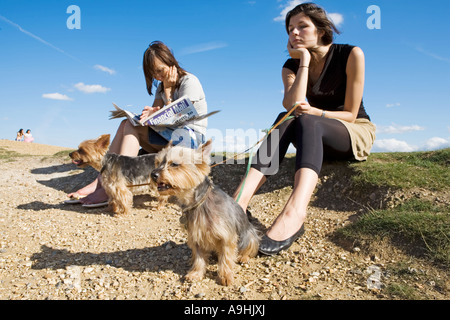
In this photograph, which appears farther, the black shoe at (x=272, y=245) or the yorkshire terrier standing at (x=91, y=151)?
the yorkshire terrier standing at (x=91, y=151)

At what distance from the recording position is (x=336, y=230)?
4.83 meters

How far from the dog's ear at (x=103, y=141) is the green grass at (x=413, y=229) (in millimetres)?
5323

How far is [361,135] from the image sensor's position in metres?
5.60

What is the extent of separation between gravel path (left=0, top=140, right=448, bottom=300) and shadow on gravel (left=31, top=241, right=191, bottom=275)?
→ 0.05 ft

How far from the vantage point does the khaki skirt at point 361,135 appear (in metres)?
5.44

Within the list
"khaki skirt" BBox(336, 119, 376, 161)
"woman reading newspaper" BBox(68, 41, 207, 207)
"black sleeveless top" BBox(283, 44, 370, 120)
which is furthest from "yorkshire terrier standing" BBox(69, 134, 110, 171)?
"khaki skirt" BBox(336, 119, 376, 161)

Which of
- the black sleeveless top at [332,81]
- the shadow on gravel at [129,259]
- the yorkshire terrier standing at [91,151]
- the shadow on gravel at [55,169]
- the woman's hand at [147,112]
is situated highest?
the black sleeveless top at [332,81]

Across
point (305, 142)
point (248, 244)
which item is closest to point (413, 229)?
point (305, 142)

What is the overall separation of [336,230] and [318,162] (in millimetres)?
1110

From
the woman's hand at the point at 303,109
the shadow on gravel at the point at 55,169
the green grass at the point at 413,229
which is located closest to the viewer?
the green grass at the point at 413,229

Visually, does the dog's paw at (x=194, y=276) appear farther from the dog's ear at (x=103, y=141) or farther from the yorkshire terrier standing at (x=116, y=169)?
the dog's ear at (x=103, y=141)

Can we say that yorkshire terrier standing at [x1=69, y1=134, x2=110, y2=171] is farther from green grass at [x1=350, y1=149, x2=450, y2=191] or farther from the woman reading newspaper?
green grass at [x1=350, y1=149, x2=450, y2=191]

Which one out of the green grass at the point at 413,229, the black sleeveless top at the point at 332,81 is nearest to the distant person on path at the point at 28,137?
the black sleeveless top at the point at 332,81
